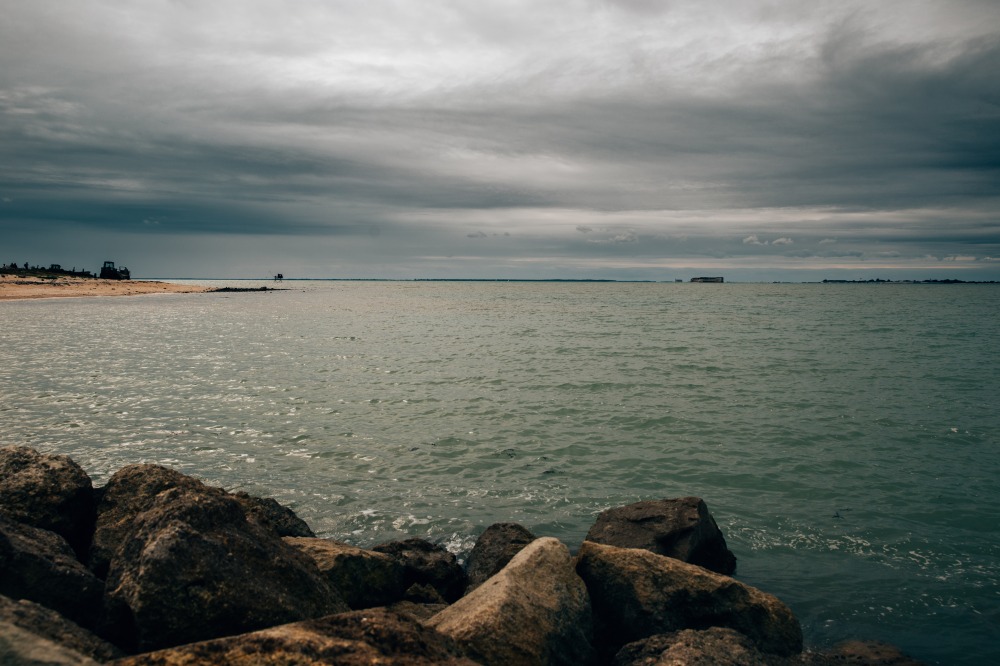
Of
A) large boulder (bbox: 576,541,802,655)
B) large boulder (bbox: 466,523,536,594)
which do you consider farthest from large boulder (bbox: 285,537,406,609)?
large boulder (bbox: 576,541,802,655)

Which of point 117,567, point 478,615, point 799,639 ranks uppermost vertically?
point 117,567

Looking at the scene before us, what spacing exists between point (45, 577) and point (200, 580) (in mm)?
2186

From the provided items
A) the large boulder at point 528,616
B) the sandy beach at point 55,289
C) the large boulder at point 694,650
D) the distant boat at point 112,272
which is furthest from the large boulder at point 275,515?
the distant boat at point 112,272

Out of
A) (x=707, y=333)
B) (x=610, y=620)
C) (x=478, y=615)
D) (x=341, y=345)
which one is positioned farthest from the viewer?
(x=707, y=333)

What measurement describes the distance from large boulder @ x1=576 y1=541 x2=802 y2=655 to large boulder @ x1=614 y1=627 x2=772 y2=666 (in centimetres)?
62

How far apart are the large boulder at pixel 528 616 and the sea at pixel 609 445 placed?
157 inches

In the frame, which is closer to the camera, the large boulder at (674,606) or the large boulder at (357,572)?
the large boulder at (674,606)

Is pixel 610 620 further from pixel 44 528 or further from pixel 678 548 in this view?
pixel 44 528

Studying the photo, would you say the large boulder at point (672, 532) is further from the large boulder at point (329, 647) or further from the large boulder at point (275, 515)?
the large boulder at point (329, 647)

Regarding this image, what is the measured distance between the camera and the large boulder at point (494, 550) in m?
9.52

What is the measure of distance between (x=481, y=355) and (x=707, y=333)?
91.9 feet

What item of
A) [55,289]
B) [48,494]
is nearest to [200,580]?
[48,494]

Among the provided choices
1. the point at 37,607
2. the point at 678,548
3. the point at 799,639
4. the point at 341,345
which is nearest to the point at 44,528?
the point at 37,607

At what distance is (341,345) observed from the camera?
4644 cm
